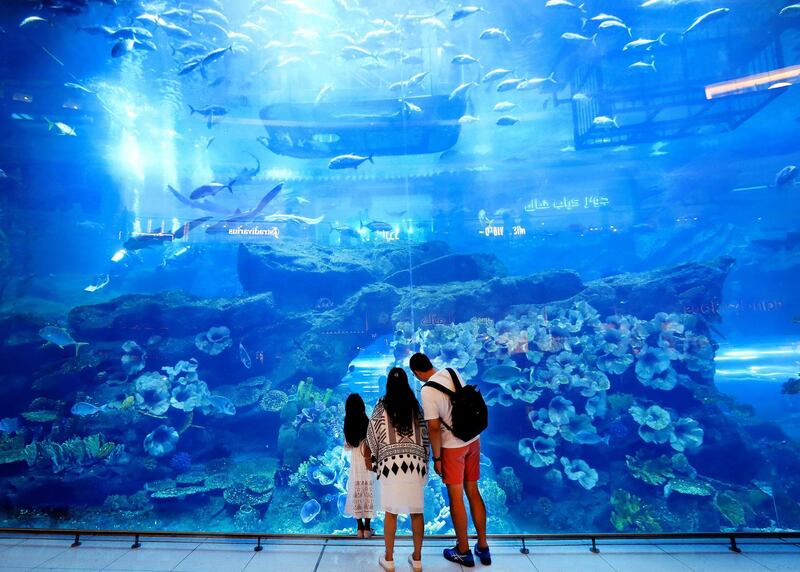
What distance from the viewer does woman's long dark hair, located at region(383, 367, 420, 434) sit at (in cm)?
254

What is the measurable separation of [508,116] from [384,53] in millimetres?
2733

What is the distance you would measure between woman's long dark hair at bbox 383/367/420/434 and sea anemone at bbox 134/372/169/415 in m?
5.55

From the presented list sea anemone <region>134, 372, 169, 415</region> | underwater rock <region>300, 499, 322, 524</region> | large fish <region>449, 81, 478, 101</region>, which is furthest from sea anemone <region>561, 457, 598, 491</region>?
large fish <region>449, 81, 478, 101</region>

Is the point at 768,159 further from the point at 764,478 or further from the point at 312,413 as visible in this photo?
the point at 312,413

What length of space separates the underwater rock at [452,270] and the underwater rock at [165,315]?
2.68 m

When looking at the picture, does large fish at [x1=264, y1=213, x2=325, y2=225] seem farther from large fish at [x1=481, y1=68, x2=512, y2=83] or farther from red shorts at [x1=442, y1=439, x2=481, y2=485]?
red shorts at [x1=442, y1=439, x2=481, y2=485]

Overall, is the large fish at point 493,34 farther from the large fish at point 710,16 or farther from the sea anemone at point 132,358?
the sea anemone at point 132,358

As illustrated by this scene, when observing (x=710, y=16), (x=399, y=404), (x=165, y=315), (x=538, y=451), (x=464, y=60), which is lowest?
(x=538, y=451)

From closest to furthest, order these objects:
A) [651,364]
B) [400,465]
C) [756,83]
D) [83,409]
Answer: [400,465] → [83,409] → [651,364] → [756,83]

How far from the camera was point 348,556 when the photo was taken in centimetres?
290

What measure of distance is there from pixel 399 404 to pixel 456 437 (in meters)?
0.49

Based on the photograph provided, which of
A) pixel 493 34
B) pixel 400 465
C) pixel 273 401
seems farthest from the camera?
pixel 493 34

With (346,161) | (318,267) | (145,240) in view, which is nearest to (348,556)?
(318,267)

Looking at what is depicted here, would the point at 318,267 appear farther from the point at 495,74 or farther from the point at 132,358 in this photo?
the point at 495,74
